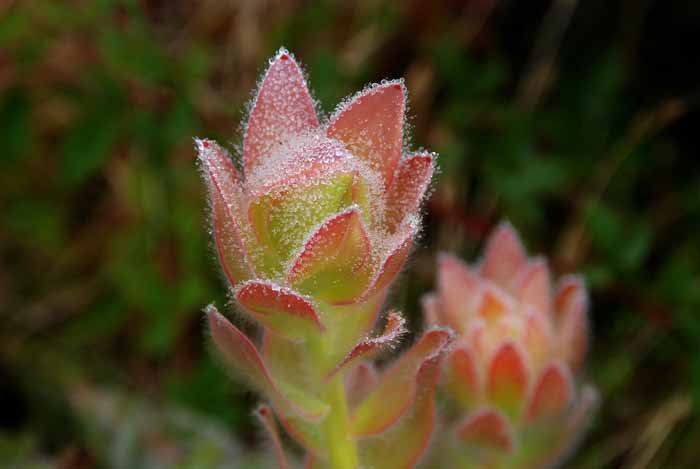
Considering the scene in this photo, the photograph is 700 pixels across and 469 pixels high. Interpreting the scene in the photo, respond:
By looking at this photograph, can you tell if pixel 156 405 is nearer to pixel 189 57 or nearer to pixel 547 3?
pixel 189 57

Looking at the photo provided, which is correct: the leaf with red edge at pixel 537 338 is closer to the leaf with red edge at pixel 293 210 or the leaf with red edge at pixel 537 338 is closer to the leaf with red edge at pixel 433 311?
the leaf with red edge at pixel 433 311

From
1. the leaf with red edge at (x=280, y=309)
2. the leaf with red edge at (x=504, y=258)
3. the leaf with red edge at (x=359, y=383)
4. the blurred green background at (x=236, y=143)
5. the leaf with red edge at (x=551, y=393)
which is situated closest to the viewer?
the leaf with red edge at (x=280, y=309)

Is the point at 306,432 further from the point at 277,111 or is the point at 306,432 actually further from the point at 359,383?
the point at 277,111

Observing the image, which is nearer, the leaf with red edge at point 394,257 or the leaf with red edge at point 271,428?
the leaf with red edge at point 394,257

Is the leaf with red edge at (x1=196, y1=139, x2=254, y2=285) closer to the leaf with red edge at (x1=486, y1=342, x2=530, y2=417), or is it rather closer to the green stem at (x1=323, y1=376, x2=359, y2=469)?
the green stem at (x1=323, y1=376, x2=359, y2=469)

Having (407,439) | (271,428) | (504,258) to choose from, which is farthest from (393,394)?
(504,258)

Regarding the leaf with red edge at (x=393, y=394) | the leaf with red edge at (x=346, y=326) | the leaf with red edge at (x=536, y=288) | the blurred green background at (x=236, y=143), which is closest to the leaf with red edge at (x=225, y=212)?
the leaf with red edge at (x=346, y=326)

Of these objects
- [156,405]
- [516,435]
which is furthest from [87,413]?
[516,435]
